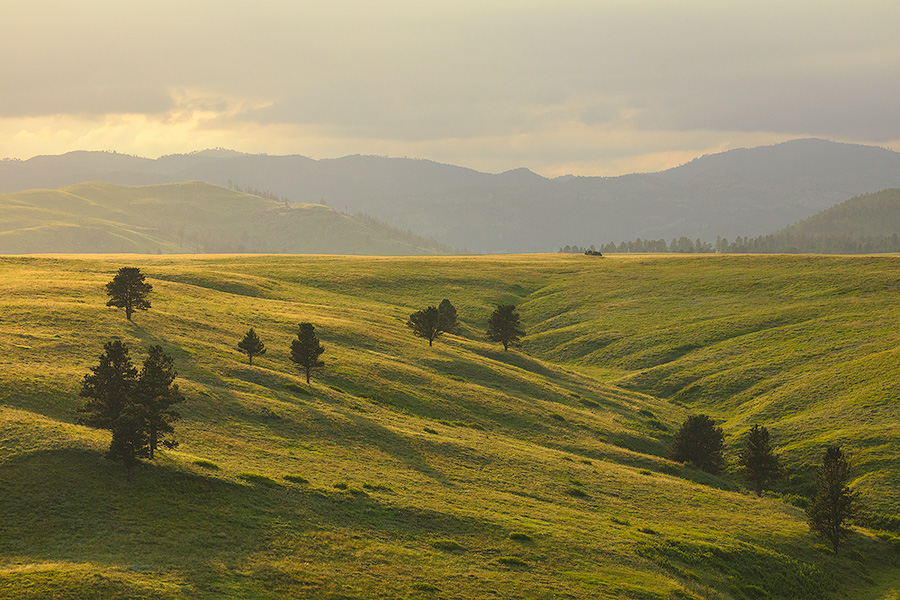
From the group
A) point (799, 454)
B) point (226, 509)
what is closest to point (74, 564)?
point (226, 509)

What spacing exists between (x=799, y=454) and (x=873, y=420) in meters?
9.64

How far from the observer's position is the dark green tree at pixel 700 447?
64.6m

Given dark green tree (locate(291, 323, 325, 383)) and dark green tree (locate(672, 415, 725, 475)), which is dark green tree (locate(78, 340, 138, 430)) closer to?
dark green tree (locate(291, 323, 325, 383))

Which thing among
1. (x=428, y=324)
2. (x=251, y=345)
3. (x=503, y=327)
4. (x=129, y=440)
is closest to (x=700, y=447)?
(x=428, y=324)

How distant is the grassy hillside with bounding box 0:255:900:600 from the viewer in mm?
29094

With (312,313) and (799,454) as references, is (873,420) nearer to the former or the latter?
(799,454)

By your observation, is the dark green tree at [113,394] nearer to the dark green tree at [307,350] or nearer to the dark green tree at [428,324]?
the dark green tree at [307,350]

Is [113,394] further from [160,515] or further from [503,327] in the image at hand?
[503,327]

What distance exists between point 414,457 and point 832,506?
3054cm

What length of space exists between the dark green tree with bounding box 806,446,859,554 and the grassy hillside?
1.33 metres

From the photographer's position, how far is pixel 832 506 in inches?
1836

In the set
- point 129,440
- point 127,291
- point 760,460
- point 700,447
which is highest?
point 127,291

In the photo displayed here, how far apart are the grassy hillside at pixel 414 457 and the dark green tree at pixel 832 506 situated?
1331mm

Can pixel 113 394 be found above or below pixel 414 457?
above
